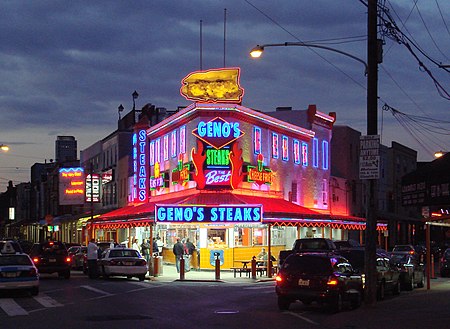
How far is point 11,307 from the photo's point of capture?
69.4 feet

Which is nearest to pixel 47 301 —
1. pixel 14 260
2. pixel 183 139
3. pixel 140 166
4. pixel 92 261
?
pixel 14 260

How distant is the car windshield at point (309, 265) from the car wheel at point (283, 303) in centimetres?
81

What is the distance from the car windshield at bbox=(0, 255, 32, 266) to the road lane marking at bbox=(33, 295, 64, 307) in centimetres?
133

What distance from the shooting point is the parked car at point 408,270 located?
28594 millimetres

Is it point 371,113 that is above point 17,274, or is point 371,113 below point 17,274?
above

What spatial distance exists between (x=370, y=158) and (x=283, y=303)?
4.63 meters

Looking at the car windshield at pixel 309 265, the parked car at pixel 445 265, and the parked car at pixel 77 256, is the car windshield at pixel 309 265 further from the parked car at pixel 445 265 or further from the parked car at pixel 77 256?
the parked car at pixel 77 256

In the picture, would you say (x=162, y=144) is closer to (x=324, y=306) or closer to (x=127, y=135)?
(x=127, y=135)

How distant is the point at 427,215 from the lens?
29.1 meters

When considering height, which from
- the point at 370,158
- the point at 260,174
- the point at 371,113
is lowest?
the point at 370,158

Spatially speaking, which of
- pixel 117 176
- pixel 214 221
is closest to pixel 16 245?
pixel 214 221

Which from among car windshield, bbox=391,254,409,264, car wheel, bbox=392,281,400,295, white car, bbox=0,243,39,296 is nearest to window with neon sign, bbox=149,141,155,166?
car windshield, bbox=391,254,409,264

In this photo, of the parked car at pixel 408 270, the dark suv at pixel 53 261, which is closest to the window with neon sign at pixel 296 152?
the dark suv at pixel 53 261

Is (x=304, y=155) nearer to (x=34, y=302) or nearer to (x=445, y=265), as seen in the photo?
(x=445, y=265)
